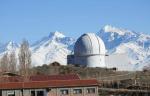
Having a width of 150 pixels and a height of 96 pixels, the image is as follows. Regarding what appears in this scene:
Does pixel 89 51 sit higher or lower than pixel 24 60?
higher

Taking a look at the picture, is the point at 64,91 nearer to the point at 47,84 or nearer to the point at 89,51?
the point at 47,84

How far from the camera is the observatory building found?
107562mm

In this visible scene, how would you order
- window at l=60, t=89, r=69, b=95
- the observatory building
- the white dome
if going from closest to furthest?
window at l=60, t=89, r=69, b=95
the white dome
the observatory building

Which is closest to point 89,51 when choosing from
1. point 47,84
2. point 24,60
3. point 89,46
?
point 89,46

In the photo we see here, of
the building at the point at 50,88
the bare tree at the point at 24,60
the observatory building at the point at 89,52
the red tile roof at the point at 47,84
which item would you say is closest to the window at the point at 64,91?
the building at the point at 50,88

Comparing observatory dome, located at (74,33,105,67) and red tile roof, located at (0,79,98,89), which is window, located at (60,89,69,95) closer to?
red tile roof, located at (0,79,98,89)

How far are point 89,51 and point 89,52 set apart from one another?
208 millimetres

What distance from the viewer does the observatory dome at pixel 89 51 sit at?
4235 inches

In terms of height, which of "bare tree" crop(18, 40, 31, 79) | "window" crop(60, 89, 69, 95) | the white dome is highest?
the white dome

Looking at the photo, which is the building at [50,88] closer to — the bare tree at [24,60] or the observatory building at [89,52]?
the bare tree at [24,60]

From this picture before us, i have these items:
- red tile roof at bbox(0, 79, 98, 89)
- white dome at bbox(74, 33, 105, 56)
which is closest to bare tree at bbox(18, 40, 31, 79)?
red tile roof at bbox(0, 79, 98, 89)

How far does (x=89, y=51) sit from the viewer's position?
108 meters

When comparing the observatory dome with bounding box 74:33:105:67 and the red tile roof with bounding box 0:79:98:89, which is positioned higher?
the observatory dome with bounding box 74:33:105:67

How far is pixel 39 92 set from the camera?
5806cm
